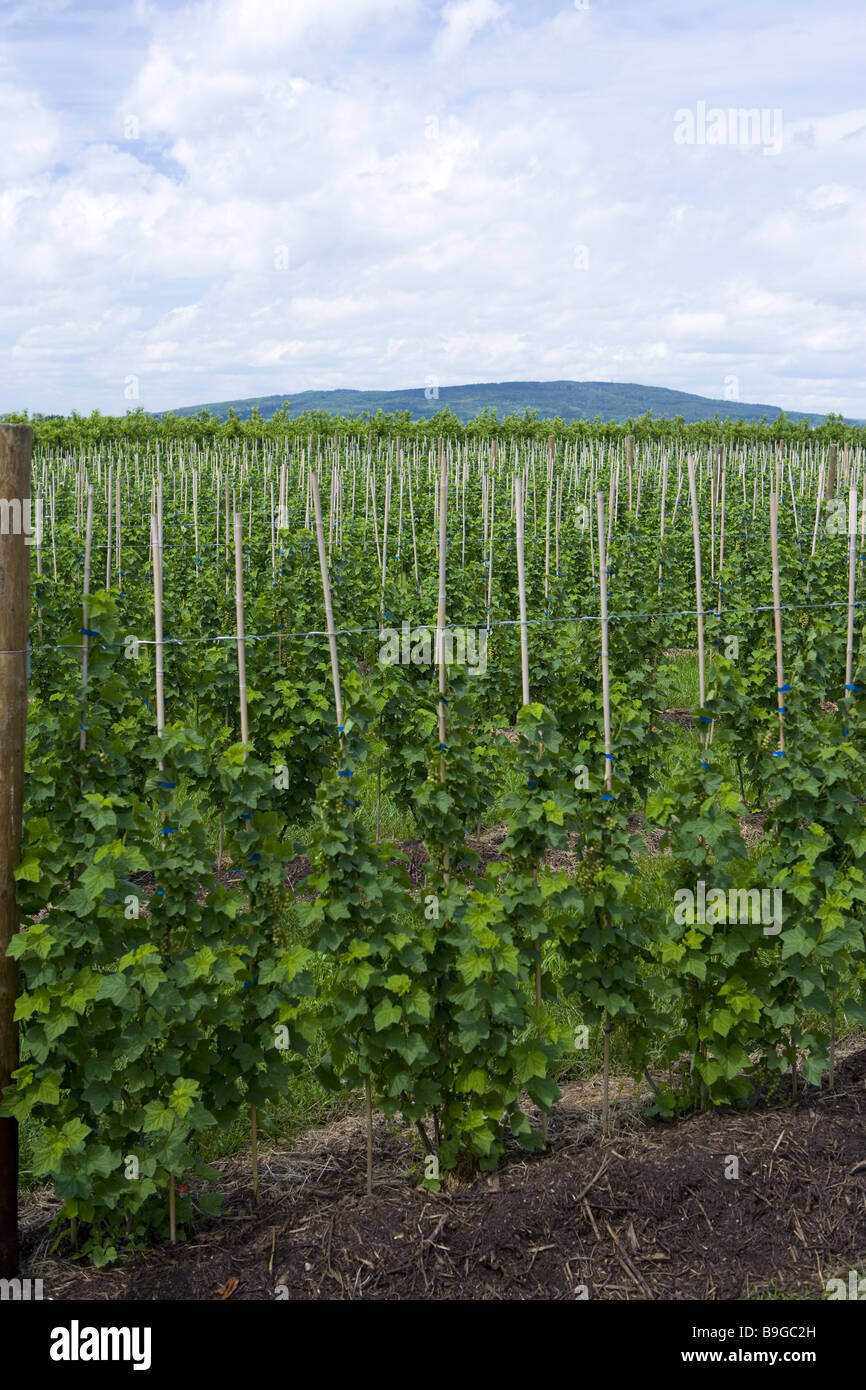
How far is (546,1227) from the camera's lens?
3791 millimetres

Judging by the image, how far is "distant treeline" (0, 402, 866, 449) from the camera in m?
40.5

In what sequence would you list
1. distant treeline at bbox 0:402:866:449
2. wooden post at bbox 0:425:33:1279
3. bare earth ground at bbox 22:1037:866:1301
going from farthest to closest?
distant treeline at bbox 0:402:866:449, wooden post at bbox 0:425:33:1279, bare earth ground at bbox 22:1037:866:1301

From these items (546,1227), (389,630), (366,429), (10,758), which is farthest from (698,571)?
(366,429)

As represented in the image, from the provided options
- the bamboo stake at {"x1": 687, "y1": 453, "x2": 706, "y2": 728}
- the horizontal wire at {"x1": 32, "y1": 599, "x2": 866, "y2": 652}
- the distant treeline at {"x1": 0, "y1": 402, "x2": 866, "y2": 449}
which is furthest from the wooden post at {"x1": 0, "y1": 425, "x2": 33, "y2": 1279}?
the distant treeline at {"x1": 0, "y1": 402, "x2": 866, "y2": 449}

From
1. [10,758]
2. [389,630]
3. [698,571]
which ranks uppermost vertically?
[698,571]

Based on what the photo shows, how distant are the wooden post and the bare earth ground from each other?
0.92ft

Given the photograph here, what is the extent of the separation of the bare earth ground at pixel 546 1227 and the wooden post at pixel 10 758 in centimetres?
28

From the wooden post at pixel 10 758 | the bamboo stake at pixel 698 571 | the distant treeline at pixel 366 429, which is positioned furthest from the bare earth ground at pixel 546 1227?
the distant treeline at pixel 366 429

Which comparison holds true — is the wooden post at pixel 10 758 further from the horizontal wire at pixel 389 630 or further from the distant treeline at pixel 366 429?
the distant treeline at pixel 366 429

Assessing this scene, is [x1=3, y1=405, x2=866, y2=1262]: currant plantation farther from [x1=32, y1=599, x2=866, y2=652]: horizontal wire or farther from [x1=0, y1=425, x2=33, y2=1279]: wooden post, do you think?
[x1=32, y1=599, x2=866, y2=652]: horizontal wire

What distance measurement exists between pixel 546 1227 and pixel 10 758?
2602mm

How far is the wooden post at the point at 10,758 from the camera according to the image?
3.86 meters

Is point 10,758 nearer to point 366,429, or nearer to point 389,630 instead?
point 389,630

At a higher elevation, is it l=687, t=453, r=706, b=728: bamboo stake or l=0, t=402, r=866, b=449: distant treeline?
l=0, t=402, r=866, b=449: distant treeline
